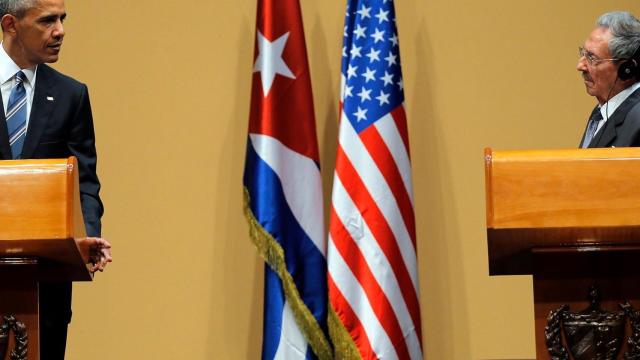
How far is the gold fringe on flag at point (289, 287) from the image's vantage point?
209 inches

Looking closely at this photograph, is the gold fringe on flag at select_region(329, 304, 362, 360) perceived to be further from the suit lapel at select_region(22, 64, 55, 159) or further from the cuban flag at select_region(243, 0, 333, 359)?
the suit lapel at select_region(22, 64, 55, 159)

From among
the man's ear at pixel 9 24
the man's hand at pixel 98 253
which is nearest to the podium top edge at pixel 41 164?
A: the man's hand at pixel 98 253

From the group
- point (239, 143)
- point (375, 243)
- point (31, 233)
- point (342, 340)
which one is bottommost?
point (342, 340)

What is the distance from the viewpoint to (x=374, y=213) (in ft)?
17.6

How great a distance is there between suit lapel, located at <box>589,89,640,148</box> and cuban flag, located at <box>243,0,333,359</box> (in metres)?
1.90

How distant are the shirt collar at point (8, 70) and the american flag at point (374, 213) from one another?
1796 mm

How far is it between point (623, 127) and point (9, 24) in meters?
2.08

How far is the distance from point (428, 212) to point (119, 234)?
152 cm

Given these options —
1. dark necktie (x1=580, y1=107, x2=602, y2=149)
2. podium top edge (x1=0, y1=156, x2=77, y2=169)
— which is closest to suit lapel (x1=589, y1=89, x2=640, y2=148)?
dark necktie (x1=580, y1=107, x2=602, y2=149)

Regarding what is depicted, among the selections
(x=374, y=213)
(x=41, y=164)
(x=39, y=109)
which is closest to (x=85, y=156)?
(x=39, y=109)

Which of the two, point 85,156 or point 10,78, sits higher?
point 10,78

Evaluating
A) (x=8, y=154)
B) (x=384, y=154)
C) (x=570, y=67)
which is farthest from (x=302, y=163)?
(x=8, y=154)

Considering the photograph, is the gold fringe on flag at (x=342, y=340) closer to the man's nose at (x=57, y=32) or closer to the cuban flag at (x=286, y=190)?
the cuban flag at (x=286, y=190)

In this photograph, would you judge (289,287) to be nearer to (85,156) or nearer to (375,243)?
(375,243)
